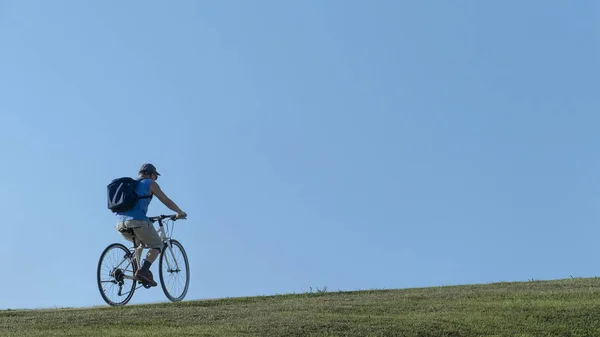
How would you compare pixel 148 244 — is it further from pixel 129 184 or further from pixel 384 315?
pixel 384 315

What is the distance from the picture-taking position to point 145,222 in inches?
651

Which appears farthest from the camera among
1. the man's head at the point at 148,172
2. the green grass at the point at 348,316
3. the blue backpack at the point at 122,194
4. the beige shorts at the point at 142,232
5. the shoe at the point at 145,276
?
the man's head at the point at 148,172

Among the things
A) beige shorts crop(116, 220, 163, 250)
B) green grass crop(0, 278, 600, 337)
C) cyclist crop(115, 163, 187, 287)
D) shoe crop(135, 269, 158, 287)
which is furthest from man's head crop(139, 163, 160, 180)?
green grass crop(0, 278, 600, 337)

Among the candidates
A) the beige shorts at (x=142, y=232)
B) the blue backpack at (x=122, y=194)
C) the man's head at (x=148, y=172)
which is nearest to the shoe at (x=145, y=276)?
the beige shorts at (x=142, y=232)

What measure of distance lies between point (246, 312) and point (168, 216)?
322 centimetres

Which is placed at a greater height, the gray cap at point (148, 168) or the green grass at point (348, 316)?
the gray cap at point (148, 168)

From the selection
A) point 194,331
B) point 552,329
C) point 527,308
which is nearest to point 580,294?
point 527,308

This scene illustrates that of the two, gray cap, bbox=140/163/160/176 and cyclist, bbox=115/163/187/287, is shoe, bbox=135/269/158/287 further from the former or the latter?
gray cap, bbox=140/163/160/176

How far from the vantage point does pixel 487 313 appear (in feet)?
47.3

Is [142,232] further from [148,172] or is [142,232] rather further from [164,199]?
[148,172]

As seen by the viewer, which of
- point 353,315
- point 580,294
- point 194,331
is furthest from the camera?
point 580,294

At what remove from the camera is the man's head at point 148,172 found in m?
16.8

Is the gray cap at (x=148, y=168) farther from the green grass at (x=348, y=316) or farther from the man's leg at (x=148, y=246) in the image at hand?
the green grass at (x=348, y=316)

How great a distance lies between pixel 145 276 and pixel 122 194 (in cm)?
147
